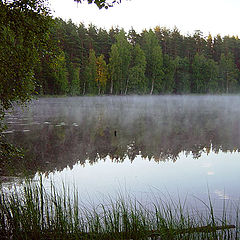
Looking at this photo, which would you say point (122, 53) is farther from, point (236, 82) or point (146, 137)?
point (146, 137)

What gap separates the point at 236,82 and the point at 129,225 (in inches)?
3211

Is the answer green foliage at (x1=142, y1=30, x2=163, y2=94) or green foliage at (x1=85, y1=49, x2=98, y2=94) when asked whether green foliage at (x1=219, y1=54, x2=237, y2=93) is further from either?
green foliage at (x1=85, y1=49, x2=98, y2=94)

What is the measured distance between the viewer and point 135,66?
2566 inches

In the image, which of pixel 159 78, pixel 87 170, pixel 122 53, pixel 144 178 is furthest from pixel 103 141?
pixel 159 78

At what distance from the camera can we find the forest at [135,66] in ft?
199

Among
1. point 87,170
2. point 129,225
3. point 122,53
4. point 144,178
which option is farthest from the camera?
point 122,53

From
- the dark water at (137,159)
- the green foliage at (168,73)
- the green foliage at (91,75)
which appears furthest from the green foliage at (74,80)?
the dark water at (137,159)

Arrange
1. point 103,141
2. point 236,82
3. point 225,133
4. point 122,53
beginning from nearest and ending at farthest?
point 103,141, point 225,133, point 122,53, point 236,82

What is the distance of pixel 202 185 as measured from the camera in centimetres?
757

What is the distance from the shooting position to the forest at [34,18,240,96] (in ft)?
199

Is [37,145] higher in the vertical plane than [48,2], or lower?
lower

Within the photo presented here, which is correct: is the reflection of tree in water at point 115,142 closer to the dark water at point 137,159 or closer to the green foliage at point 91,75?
the dark water at point 137,159

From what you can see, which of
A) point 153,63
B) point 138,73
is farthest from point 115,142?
point 153,63

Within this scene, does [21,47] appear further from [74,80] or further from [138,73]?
[138,73]
